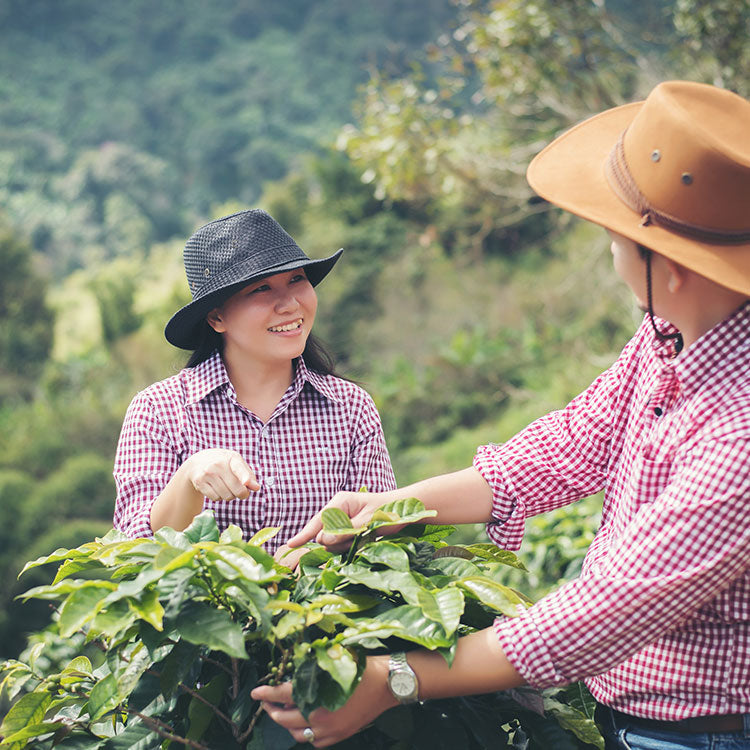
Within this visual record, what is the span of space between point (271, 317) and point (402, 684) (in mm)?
1144

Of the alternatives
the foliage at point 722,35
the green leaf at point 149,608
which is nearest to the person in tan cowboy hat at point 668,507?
the green leaf at point 149,608

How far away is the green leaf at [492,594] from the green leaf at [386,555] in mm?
101

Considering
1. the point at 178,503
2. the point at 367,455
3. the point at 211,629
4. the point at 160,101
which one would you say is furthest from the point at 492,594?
the point at 160,101

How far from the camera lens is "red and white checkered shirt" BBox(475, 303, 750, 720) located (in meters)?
1.29

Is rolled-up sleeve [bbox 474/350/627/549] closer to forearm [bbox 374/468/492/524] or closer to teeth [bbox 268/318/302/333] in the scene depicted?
forearm [bbox 374/468/492/524]

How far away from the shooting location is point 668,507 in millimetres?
1307

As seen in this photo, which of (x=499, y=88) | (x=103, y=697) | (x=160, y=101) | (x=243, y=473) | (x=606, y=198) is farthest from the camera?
(x=160, y=101)

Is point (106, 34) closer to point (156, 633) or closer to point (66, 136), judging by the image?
point (66, 136)

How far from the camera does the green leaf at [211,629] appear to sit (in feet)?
4.13

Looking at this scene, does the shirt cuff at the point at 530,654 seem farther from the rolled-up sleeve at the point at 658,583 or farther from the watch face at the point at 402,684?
the watch face at the point at 402,684

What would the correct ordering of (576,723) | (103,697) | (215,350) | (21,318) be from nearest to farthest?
(103,697) < (576,723) < (215,350) < (21,318)

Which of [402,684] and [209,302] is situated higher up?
[209,302]

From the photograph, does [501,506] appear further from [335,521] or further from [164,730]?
[164,730]

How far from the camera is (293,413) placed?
2340 mm
